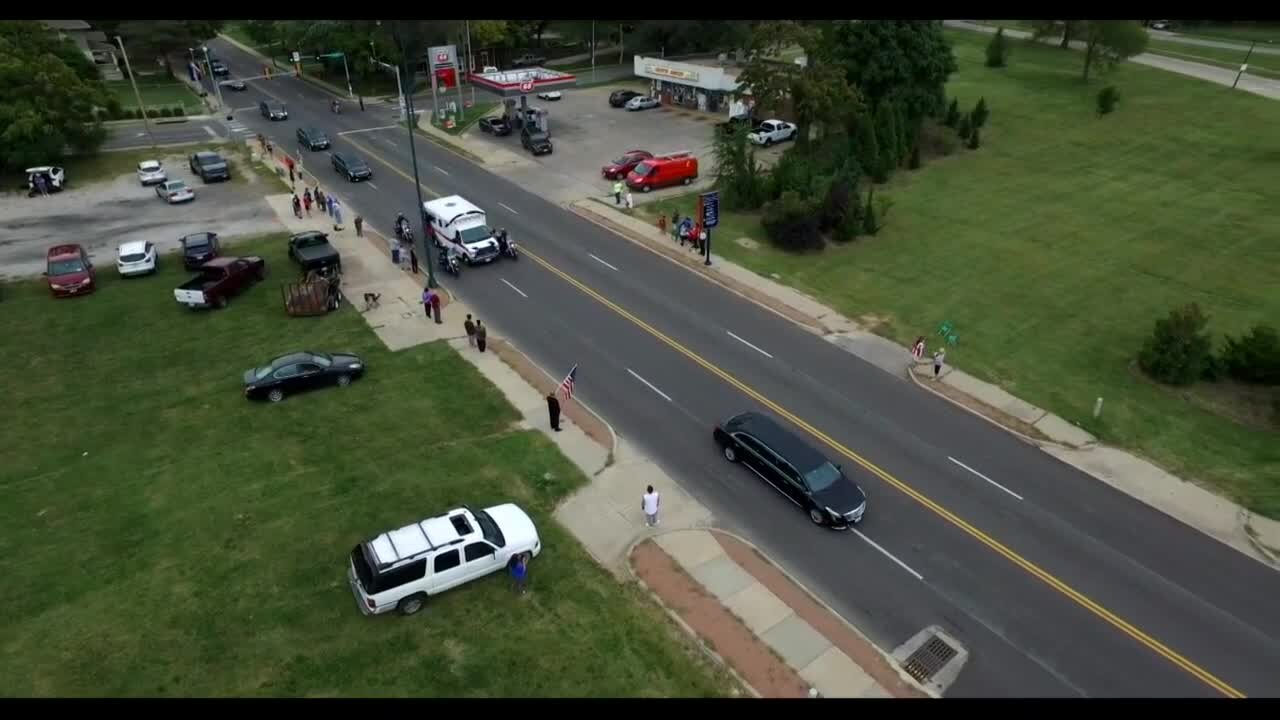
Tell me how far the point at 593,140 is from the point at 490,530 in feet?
143

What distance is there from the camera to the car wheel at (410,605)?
15969 millimetres

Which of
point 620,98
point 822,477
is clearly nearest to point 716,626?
point 822,477

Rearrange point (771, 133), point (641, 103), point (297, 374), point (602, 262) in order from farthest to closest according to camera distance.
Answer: point (641, 103)
point (771, 133)
point (602, 262)
point (297, 374)

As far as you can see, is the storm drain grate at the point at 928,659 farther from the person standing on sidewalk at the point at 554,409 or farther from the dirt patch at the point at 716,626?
the person standing on sidewalk at the point at 554,409

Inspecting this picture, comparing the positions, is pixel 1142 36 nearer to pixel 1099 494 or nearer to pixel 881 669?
pixel 1099 494

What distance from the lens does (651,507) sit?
18.4 m

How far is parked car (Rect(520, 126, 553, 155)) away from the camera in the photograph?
51781 millimetres

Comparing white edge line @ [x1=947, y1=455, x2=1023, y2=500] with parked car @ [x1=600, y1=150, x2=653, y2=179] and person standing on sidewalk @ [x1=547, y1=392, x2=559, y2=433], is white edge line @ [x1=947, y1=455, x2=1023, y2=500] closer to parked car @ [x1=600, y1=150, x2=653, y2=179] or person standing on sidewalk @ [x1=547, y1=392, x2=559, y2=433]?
person standing on sidewalk @ [x1=547, y1=392, x2=559, y2=433]

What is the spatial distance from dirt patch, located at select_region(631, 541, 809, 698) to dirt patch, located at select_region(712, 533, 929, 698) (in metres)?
1.29

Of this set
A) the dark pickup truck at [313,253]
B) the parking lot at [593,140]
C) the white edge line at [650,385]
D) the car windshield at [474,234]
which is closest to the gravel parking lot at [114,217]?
the dark pickup truck at [313,253]

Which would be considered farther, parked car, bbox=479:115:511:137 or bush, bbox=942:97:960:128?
parked car, bbox=479:115:511:137

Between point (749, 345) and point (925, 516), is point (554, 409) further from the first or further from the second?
point (925, 516)

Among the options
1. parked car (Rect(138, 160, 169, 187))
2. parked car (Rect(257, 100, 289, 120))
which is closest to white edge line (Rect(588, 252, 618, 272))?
parked car (Rect(138, 160, 169, 187))

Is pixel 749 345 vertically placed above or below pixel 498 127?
below
